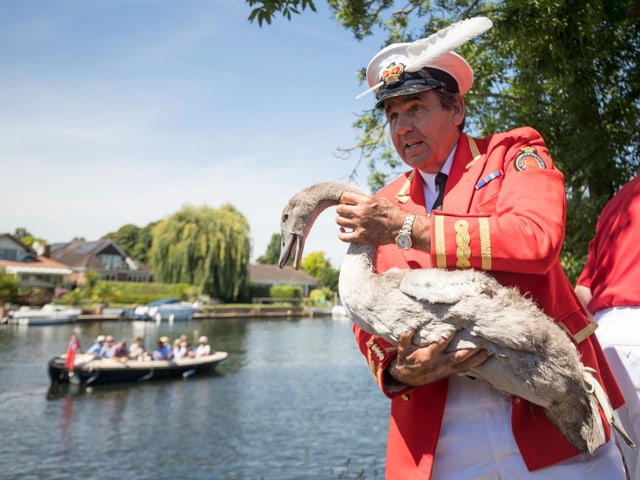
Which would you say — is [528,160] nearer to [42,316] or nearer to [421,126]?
[421,126]

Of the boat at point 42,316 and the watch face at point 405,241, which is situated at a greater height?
the watch face at point 405,241

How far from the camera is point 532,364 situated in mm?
2035

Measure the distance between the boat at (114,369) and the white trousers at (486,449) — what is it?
2813 cm

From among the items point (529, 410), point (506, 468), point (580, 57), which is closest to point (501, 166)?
point (529, 410)

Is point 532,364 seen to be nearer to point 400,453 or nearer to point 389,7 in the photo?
point 400,453

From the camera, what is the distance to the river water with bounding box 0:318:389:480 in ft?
55.7

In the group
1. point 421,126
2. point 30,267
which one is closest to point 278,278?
point 30,267

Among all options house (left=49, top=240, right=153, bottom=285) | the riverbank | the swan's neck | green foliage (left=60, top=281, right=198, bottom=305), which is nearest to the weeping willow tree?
green foliage (left=60, top=281, right=198, bottom=305)

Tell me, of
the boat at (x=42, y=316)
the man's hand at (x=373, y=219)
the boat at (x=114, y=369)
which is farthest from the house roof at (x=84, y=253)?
the man's hand at (x=373, y=219)

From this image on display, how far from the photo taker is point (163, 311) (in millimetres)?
55531

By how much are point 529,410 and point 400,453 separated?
59 cm

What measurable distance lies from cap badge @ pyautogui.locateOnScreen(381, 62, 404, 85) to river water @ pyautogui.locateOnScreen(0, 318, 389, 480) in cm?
764

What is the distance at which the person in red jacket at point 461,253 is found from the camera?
2.12m

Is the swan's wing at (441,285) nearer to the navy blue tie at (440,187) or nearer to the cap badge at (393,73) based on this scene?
the navy blue tie at (440,187)
